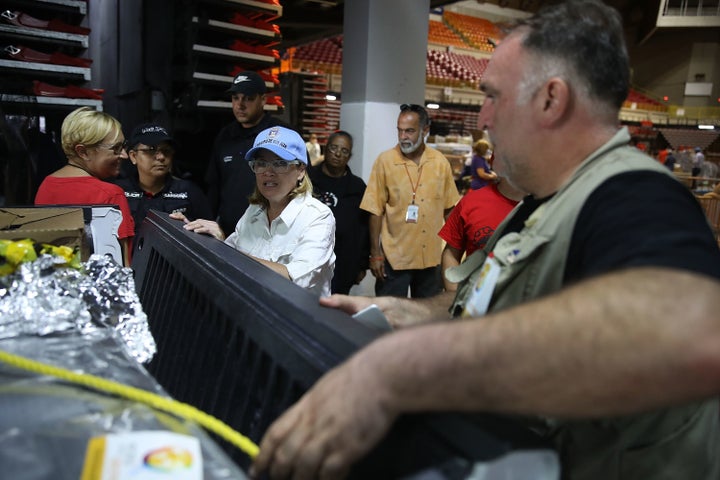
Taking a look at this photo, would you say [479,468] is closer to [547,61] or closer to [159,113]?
[547,61]

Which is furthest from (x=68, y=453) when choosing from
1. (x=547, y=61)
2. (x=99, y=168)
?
(x=99, y=168)

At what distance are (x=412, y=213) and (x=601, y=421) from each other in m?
2.84

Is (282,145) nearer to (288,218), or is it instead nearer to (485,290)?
(288,218)

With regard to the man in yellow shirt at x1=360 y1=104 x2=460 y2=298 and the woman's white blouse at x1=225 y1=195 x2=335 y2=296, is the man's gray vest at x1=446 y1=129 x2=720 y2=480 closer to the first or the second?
the woman's white blouse at x1=225 y1=195 x2=335 y2=296

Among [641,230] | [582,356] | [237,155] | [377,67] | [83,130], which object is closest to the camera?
[582,356]

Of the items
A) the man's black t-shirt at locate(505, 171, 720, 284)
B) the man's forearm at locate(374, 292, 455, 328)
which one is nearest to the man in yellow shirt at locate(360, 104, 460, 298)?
the man's forearm at locate(374, 292, 455, 328)

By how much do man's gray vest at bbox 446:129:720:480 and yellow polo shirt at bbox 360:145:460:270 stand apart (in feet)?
8.66

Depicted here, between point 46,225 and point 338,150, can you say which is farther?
point 338,150

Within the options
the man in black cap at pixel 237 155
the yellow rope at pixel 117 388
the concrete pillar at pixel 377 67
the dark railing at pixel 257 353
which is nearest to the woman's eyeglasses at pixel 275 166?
the dark railing at pixel 257 353

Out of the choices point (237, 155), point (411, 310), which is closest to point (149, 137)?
point (237, 155)

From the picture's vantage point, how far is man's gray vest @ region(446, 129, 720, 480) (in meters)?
0.77

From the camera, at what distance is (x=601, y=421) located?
768 mm

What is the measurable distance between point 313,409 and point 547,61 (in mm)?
712

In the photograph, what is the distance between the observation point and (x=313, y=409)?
612mm
